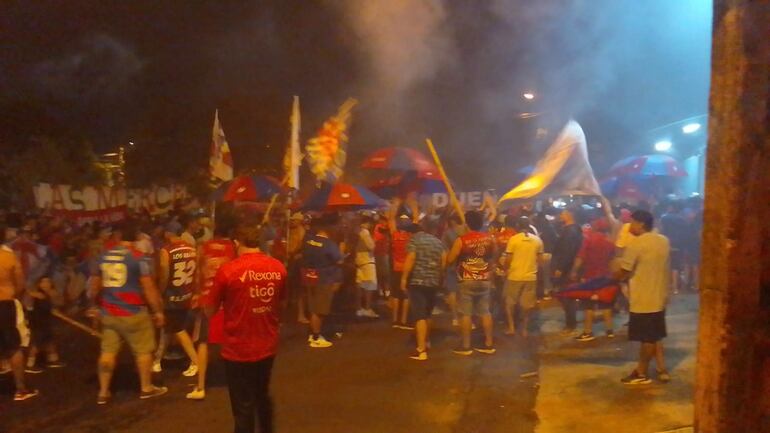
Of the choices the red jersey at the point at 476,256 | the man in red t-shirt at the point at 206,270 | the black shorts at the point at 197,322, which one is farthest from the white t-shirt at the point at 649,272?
the black shorts at the point at 197,322

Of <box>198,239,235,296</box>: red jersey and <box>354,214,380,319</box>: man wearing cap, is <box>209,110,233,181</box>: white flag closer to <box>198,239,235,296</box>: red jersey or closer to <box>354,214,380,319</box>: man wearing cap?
<box>354,214,380,319</box>: man wearing cap

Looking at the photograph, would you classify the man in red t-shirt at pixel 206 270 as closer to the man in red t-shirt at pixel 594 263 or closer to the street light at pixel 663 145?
the man in red t-shirt at pixel 594 263

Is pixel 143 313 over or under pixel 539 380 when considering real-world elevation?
over

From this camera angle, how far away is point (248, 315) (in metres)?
4.29

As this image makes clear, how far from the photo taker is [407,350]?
8.05 meters

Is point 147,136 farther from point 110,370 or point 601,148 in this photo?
point 110,370

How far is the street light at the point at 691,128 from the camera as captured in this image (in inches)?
747

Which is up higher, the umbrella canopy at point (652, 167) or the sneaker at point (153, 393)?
the umbrella canopy at point (652, 167)

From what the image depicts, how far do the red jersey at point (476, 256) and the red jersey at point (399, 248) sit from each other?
2181mm

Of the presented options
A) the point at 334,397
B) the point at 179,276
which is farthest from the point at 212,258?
the point at 334,397

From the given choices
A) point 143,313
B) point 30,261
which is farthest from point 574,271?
point 30,261

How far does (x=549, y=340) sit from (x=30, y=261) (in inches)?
237

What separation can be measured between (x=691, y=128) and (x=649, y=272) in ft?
49.7

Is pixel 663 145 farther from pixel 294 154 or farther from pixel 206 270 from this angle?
pixel 206 270
